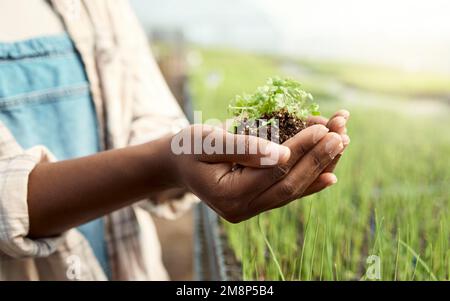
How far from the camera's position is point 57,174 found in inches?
27.6

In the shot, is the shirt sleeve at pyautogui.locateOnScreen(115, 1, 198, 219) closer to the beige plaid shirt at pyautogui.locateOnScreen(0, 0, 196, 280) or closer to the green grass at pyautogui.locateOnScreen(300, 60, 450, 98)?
the beige plaid shirt at pyautogui.locateOnScreen(0, 0, 196, 280)

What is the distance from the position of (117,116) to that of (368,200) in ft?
2.08

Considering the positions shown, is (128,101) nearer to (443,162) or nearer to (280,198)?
(280,198)

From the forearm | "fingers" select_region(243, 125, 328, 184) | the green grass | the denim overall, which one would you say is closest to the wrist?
the forearm

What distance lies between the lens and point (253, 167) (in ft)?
2.00

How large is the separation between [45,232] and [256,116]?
292mm

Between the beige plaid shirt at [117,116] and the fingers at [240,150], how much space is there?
266 mm

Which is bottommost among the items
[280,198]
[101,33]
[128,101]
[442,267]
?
[442,267]

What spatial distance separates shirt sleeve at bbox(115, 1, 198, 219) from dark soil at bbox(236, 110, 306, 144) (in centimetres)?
A: 23

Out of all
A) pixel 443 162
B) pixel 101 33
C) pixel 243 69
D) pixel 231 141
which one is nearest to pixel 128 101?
pixel 101 33

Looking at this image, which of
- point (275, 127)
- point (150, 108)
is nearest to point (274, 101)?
point (275, 127)

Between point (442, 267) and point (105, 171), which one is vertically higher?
point (105, 171)
